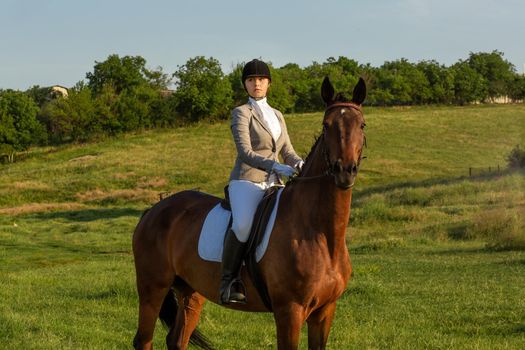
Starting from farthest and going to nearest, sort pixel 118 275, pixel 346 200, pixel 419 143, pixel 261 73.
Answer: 1. pixel 419 143
2. pixel 118 275
3. pixel 261 73
4. pixel 346 200

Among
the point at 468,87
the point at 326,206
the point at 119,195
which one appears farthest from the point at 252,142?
the point at 468,87

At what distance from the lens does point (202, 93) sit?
87438 millimetres

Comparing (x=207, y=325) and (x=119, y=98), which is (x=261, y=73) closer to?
(x=207, y=325)

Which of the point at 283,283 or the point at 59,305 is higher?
the point at 283,283

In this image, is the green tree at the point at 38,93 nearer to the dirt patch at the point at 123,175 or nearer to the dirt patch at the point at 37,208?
the dirt patch at the point at 123,175

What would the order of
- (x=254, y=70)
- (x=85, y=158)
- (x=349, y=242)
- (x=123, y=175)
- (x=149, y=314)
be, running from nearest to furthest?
(x=254, y=70)
(x=149, y=314)
(x=349, y=242)
(x=123, y=175)
(x=85, y=158)

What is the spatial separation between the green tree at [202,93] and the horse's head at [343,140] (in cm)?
8202

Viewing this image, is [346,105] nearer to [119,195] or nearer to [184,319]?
[184,319]

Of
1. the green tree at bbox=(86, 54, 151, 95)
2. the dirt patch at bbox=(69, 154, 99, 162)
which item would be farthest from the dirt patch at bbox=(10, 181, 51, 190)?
the green tree at bbox=(86, 54, 151, 95)

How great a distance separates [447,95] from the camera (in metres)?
111

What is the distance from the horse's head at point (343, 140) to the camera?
5.35 metres

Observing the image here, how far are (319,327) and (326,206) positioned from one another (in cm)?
120

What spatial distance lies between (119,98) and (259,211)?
83689 millimetres

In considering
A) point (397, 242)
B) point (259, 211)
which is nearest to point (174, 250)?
point (259, 211)
